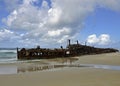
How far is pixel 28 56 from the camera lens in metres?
44.5

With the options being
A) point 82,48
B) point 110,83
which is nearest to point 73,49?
point 82,48

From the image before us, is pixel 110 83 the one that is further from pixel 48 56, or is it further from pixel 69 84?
pixel 48 56

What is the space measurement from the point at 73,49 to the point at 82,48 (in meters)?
3.27

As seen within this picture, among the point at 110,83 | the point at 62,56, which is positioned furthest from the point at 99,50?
the point at 110,83

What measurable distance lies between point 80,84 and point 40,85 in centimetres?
200

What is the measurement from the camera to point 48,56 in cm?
4466

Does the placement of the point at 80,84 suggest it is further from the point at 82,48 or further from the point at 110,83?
the point at 82,48

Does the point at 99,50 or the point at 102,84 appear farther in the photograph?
the point at 99,50

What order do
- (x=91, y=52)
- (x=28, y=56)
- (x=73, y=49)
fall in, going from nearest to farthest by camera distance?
(x=28, y=56)
(x=73, y=49)
(x=91, y=52)

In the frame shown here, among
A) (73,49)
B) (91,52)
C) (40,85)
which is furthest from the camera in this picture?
(91,52)

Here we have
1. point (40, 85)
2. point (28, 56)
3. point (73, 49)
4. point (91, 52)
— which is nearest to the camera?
point (40, 85)

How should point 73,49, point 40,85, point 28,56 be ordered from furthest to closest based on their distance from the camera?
→ 1. point 73,49
2. point 28,56
3. point 40,85

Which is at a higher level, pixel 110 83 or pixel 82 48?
pixel 82 48

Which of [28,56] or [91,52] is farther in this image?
[91,52]
